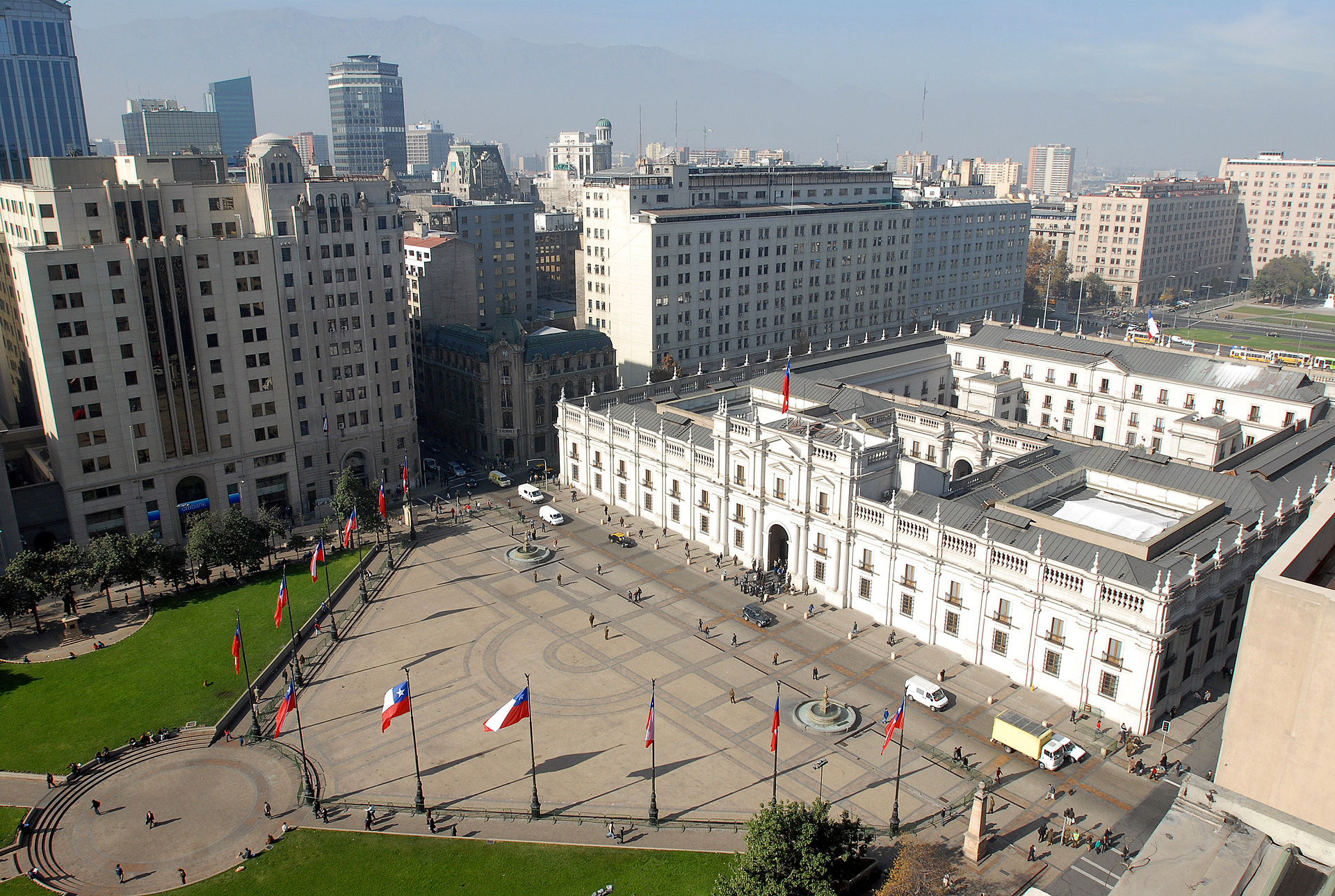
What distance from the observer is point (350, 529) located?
88.4 m

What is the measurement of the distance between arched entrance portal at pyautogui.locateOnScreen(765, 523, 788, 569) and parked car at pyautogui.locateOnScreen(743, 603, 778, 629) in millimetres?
9666

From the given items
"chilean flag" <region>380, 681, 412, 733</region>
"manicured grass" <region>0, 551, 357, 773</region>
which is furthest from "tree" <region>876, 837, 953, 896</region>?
"manicured grass" <region>0, 551, 357, 773</region>

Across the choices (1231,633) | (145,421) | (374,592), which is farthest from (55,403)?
(1231,633)

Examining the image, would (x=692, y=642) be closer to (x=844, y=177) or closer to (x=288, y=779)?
(x=288, y=779)

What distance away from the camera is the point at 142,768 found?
63.0 metres

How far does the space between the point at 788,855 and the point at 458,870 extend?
66.9 feet

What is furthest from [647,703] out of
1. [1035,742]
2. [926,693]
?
[1035,742]

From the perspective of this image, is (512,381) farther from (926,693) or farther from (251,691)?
(926,693)

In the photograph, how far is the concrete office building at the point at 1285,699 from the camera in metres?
18.1

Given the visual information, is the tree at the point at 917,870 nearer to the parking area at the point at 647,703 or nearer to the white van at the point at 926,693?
the parking area at the point at 647,703

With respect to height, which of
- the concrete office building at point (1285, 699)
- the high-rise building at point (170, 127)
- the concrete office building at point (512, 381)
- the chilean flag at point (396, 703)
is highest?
the high-rise building at point (170, 127)

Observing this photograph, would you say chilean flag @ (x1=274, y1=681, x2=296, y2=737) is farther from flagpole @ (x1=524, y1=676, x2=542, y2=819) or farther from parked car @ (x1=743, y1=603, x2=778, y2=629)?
parked car @ (x1=743, y1=603, x2=778, y2=629)

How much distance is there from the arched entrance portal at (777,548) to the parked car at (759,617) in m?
9.67

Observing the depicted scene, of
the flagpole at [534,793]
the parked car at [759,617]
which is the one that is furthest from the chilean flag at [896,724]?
the flagpole at [534,793]
